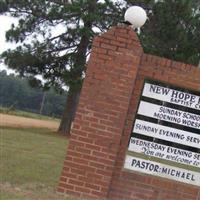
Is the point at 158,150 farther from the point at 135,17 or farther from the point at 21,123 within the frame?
the point at 21,123

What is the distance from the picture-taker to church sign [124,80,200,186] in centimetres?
978

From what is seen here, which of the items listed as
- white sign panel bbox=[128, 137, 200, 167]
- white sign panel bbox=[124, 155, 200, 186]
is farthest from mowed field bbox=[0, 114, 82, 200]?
white sign panel bbox=[128, 137, 200, 167]

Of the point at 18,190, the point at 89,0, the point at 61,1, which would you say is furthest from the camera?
the point at 61,1

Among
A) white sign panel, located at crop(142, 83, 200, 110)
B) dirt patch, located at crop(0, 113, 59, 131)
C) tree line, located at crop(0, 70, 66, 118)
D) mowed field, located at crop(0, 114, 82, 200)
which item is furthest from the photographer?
tree line, located at crop(0, 70, 66, 118)

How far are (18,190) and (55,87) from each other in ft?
79.9

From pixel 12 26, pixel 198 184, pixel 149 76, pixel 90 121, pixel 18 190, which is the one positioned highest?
pixel 12 26

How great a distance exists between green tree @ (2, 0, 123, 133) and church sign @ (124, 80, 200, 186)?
21.1 meters

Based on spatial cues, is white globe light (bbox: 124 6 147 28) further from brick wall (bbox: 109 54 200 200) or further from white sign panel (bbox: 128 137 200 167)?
white sign panel (bbox: 128 137 200 167)

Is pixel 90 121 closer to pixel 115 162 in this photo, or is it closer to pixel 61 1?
pixel 115 162

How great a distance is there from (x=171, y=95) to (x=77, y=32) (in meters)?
22.0

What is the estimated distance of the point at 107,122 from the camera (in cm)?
966

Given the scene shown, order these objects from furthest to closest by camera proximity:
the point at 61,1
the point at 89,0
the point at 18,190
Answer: the point at 61,1 < the point at 89,0 < the point at 18,190

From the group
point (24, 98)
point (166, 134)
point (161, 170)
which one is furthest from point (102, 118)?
point (24, 98)

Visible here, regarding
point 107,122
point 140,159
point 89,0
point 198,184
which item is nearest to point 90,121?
point 107,122
